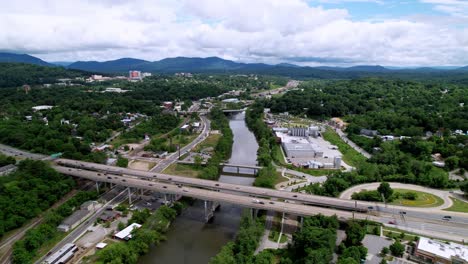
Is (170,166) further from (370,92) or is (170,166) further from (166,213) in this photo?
(370,92)

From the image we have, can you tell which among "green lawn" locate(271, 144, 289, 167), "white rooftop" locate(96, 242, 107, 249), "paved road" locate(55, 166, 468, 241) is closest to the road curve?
"paved road" locate(55, 166, 468, 241)

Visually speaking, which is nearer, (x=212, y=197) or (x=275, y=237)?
(x=275, y=237)

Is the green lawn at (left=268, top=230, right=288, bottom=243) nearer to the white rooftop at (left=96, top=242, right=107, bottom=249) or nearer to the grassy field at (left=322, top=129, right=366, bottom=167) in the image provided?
the white rooftop at (left=96, top=242, right=107, bottom=249)

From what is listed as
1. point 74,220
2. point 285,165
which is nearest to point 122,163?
point 74,220

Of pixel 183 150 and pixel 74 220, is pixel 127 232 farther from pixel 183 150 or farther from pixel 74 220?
pixel 183 150

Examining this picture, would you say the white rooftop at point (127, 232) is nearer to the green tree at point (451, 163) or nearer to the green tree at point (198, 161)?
the green tree at point (198, 161)

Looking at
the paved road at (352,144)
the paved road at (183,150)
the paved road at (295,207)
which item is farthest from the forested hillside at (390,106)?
the paved road at (295,207)

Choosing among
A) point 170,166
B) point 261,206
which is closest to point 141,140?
point 170,166
